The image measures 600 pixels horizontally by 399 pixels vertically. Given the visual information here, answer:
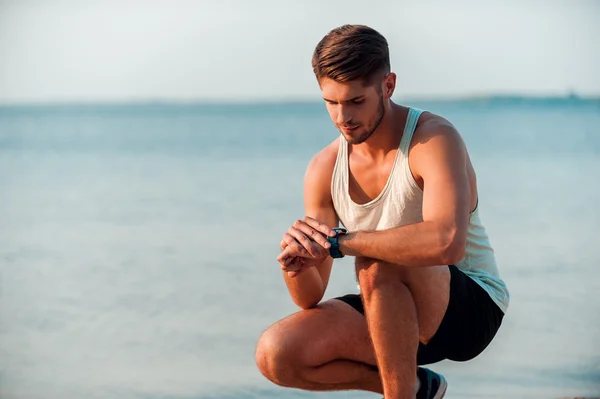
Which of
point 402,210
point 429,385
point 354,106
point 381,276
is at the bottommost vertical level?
point 429,385

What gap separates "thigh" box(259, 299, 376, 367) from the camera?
260 cm

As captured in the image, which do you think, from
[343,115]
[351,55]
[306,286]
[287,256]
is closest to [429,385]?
[306,286]

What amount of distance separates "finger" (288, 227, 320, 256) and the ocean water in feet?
3.37

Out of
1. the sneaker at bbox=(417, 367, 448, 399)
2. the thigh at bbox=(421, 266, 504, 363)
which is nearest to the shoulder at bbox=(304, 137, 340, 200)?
the thigh at bbox=(421, 266, 504, 363)

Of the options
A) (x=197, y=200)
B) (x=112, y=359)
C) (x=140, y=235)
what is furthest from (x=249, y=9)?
(x=112, y=359)

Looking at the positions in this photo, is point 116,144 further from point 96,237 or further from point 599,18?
point 96,237

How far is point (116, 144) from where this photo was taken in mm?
15953

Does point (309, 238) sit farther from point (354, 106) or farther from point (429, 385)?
point (429, 385)

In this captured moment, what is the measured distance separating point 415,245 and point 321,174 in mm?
498

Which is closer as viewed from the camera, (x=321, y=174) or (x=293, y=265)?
(x=293, y=265)

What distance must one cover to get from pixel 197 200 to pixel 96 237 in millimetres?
1856

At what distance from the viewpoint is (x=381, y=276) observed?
2.37 meters

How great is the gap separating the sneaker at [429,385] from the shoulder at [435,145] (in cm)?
53

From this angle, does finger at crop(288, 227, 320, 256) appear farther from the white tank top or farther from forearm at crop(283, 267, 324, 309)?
the white tank top
